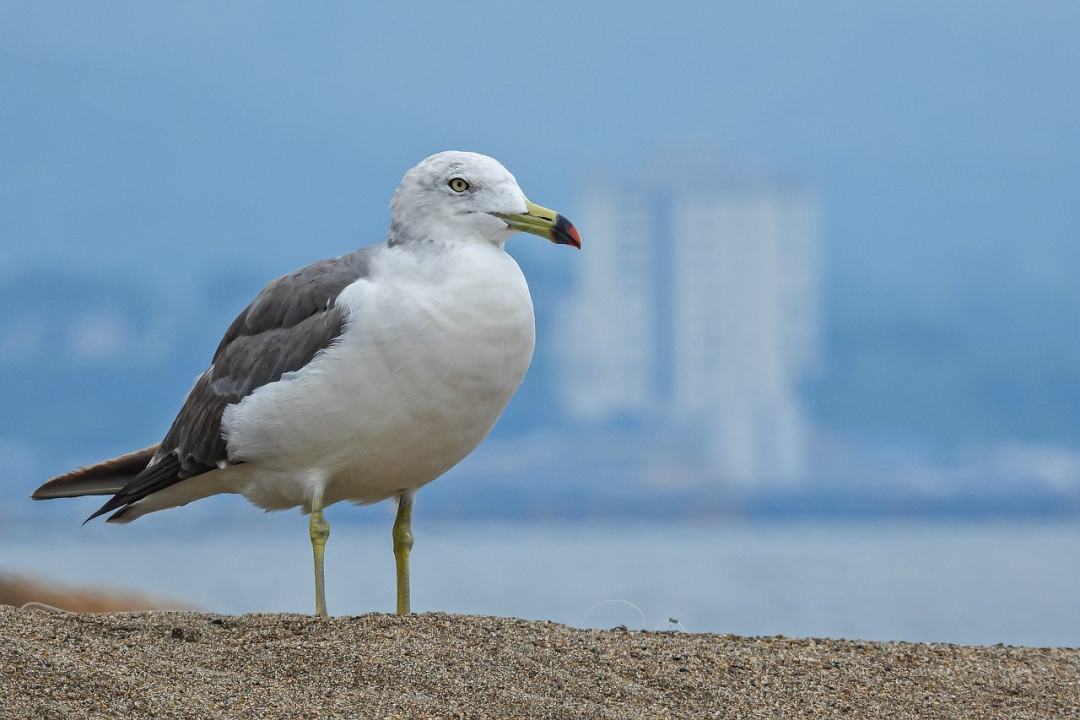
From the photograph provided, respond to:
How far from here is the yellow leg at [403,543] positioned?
585 cm

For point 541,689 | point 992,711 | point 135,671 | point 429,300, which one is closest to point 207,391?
point 429,300

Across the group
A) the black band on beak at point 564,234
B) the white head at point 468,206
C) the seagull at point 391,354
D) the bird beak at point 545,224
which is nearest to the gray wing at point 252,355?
the seagull at point 391,354

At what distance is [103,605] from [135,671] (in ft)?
14.6

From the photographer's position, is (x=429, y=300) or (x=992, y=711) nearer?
(x=992, y=711)

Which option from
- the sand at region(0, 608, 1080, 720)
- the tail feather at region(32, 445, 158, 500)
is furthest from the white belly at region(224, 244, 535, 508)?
the tail feather at region(32, 445, 158, 500)

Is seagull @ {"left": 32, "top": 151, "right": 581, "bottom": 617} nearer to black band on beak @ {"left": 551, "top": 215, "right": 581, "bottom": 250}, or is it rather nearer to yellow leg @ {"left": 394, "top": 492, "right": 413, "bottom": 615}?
black band on beak @ {"left": 551, "top": 215, "right": 581, "bottom": 250}

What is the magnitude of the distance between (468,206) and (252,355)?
104cm

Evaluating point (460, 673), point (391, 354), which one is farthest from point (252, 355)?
point (460, 673)

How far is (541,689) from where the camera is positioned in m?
4.51

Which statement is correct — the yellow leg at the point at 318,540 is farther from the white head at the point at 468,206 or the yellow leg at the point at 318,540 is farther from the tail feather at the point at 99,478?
the tail feather at the point at 99,478

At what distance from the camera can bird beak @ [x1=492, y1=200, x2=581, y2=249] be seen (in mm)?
5340

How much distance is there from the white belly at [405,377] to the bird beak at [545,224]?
13cm

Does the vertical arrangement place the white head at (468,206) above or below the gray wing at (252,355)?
above

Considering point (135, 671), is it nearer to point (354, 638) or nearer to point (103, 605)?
point (354, 638)
